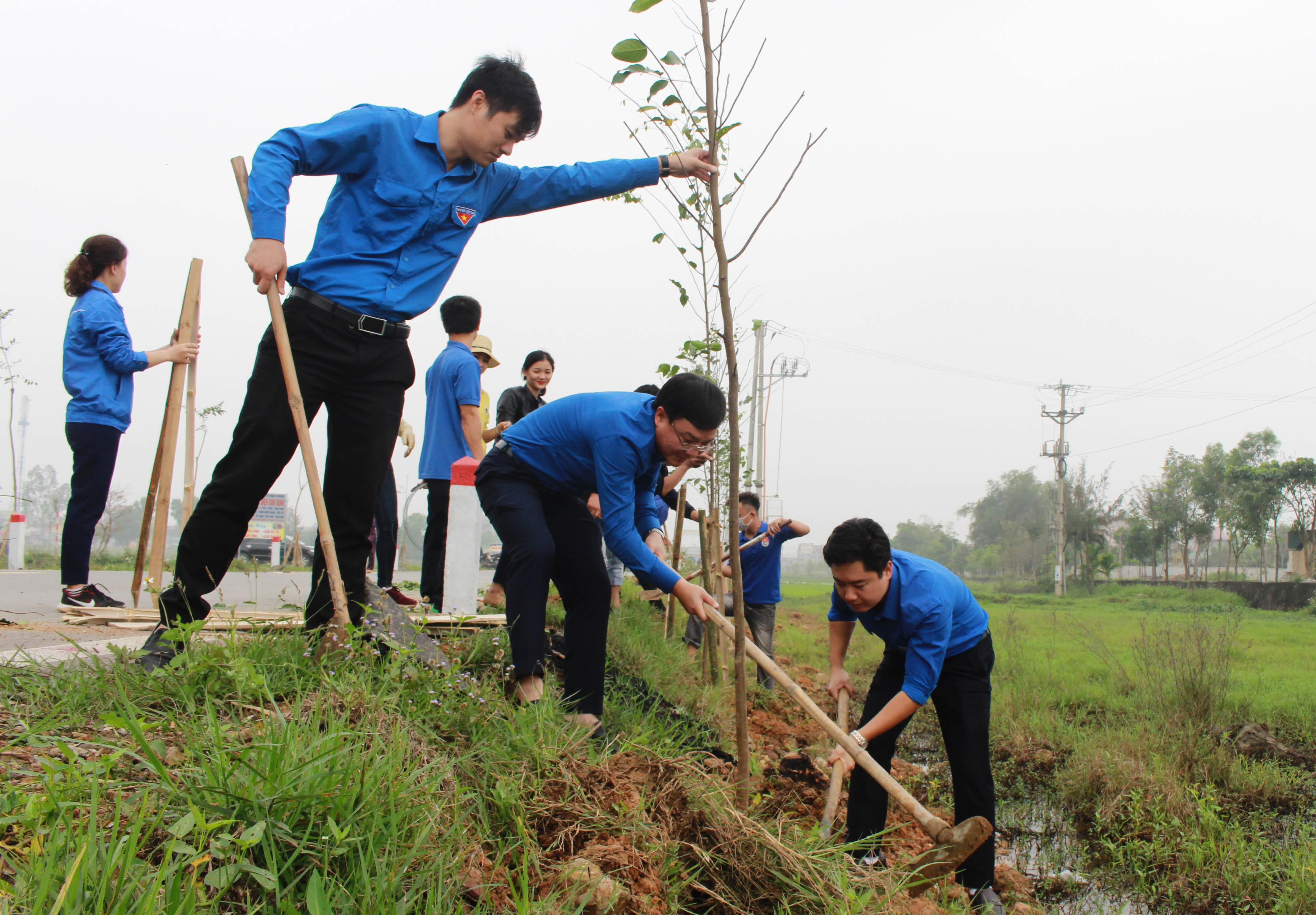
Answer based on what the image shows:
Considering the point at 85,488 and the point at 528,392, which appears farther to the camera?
the point at 528,392

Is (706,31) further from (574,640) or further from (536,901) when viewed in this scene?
(536,901)

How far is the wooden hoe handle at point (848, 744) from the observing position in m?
2.51

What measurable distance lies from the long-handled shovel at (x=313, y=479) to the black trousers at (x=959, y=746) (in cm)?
185

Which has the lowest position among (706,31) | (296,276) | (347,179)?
(296,276)

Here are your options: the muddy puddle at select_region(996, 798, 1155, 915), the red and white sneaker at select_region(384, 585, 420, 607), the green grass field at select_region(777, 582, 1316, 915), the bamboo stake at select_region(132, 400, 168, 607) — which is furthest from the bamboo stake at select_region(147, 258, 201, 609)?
the green grass field at select_region(777, 582, 1316, 915)

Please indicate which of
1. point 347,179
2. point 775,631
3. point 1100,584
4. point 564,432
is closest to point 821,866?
point 564,432

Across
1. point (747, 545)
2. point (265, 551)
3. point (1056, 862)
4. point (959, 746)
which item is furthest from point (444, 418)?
point (265, 551)

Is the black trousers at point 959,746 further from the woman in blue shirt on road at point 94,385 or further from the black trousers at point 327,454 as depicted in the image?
the woman in blue shirt on road at point 94,385

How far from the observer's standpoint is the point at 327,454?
2648 mm

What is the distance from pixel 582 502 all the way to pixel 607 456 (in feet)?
1.47

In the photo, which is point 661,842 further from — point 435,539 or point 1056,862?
point 1056,862

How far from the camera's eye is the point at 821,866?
2.06m

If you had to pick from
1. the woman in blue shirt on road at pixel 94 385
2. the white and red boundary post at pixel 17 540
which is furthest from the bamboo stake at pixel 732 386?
the white and red boundary post at pixel 17 540

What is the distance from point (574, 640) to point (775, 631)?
379 inches
